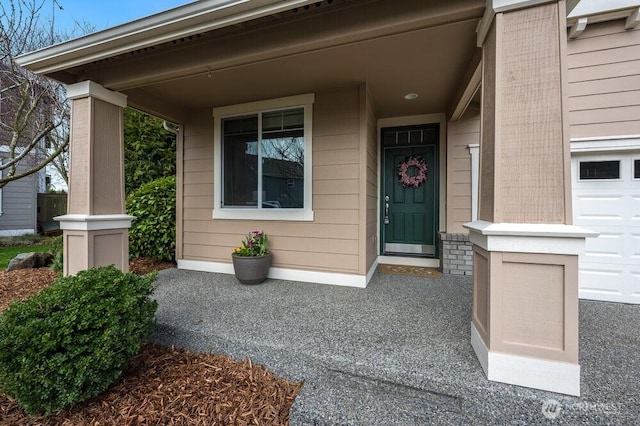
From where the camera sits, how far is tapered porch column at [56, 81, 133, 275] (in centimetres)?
286

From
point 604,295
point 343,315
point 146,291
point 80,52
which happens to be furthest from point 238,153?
point 604,295

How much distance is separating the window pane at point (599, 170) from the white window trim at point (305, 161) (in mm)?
3148

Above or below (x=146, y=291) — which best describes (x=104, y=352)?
below

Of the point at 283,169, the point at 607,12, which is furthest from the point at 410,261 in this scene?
the point at 607,12

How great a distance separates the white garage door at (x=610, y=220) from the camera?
2.98m

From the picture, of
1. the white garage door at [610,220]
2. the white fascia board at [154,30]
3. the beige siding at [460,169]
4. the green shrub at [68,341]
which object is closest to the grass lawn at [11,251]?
the white fascia board at [154,30]

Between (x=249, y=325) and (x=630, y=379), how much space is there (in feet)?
8.15

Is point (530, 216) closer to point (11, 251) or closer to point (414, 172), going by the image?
point (414, 172)

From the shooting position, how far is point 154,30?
2.41 meters

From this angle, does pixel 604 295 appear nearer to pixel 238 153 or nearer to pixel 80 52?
pixel 238 153

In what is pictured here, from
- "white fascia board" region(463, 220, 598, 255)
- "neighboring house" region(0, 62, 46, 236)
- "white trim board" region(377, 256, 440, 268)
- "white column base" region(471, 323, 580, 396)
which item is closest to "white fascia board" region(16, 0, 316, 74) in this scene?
"white fascia board" region(463, 220, 598, 255)

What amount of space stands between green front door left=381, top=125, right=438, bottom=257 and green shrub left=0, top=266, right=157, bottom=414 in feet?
12.4

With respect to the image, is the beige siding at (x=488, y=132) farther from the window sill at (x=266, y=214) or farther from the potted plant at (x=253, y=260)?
the potted plant at (x=253, y=260)

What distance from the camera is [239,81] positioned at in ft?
11.1
